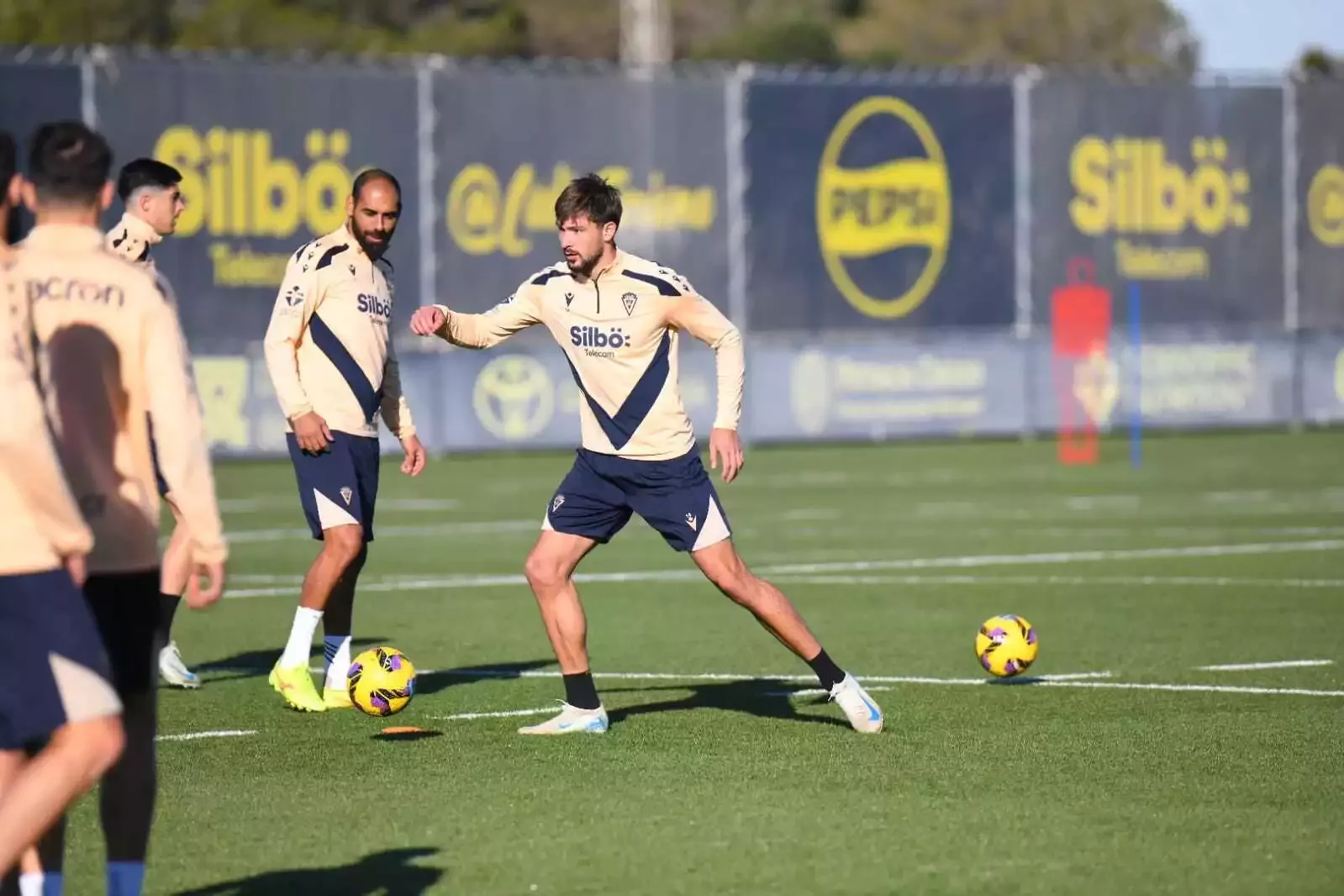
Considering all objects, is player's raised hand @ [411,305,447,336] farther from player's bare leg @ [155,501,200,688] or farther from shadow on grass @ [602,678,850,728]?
shadow on grass @ [602,678,850,728]

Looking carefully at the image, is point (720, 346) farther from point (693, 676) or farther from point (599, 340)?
point (693, 676)

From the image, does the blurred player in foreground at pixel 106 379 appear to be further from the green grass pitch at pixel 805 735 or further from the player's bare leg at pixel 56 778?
the green grass pitch at pixel 805 735

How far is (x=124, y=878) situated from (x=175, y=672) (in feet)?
19.0

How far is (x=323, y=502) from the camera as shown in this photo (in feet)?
36.5

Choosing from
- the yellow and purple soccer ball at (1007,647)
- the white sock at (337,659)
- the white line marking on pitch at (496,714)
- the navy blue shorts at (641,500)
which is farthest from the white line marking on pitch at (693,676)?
the navy blue shorts at (641,500)

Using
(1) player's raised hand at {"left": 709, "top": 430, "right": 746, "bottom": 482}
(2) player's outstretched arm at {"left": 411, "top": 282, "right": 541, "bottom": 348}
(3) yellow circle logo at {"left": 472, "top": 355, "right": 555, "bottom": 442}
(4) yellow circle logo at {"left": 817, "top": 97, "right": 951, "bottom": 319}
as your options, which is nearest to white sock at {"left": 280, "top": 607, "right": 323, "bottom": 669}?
(2) player's outstretched arm at {"left": 411, "top": 282, "right": 541, "bottom": 348}

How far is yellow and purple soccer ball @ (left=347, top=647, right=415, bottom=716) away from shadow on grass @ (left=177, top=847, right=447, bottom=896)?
117 inches

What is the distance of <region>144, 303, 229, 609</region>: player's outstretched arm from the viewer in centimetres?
604

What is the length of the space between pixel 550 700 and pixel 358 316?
6.74 ft

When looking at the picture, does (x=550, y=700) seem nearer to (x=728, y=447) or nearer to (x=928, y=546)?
(x=728, y=447)

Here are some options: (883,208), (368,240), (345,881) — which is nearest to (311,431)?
(368,240)

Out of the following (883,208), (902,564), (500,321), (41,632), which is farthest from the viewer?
(883,208)

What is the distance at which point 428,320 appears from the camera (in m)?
10.1

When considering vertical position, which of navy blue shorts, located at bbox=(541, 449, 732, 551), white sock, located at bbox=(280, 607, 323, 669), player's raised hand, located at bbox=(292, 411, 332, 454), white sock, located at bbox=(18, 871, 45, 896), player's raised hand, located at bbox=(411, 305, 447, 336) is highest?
player's raised hand, located at bbox=(411, 305, 447, 336)
